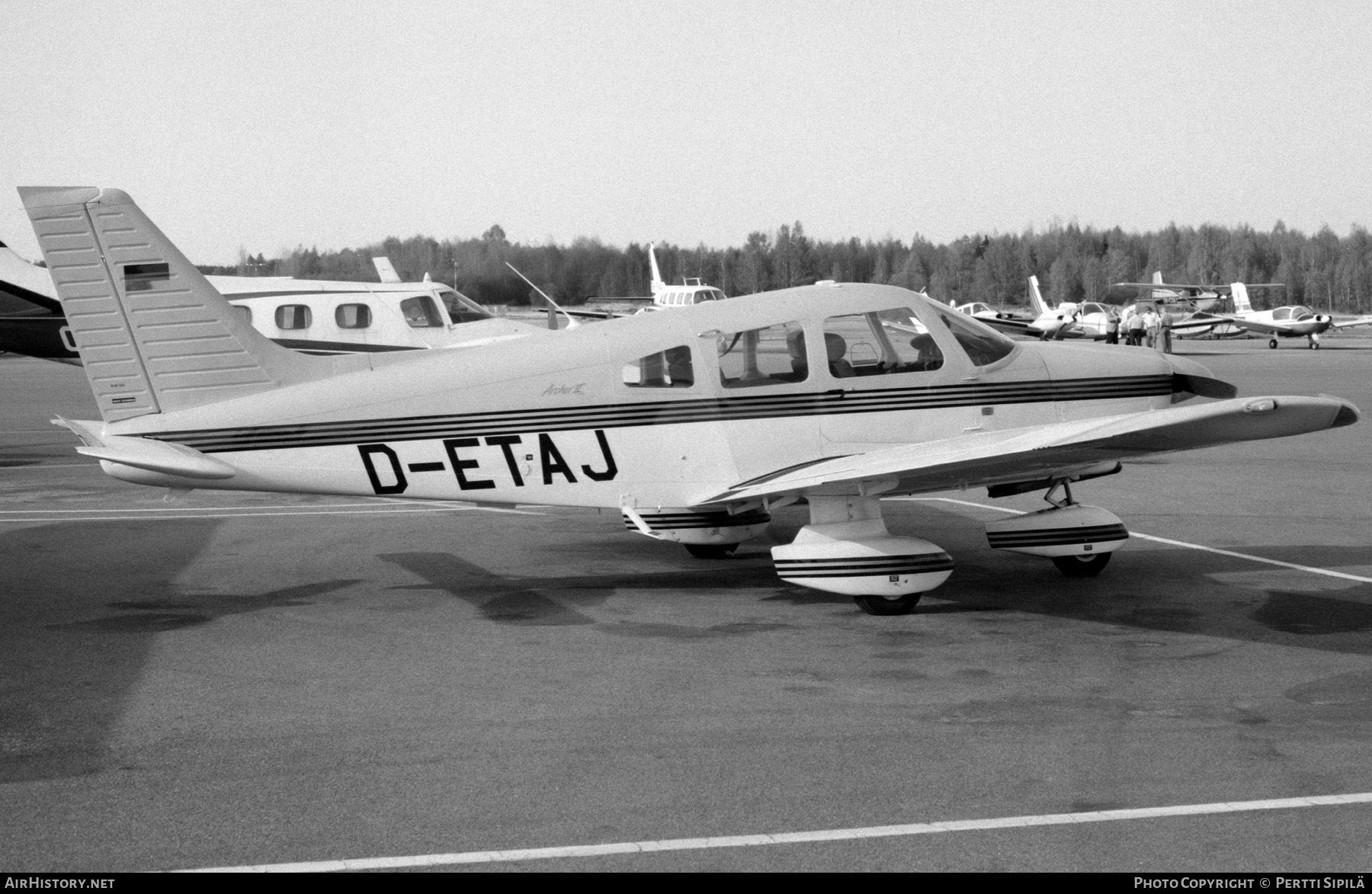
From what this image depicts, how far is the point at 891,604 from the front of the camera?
859 cm

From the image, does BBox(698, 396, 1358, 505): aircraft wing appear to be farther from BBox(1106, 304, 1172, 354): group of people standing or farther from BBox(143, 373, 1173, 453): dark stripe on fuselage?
BBox(1106, 304, 1172, 354): group of people standing

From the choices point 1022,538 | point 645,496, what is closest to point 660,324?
point 645,496

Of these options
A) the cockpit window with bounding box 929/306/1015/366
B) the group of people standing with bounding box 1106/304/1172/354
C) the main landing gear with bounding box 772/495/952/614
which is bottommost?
the group of people standing with bounding box 1106/304/1172/354

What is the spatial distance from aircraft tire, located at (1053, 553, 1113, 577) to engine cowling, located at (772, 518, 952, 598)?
1565mm

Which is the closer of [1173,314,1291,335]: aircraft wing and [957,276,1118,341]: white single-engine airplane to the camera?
[957,276,1118,341]: white single-engine airplane

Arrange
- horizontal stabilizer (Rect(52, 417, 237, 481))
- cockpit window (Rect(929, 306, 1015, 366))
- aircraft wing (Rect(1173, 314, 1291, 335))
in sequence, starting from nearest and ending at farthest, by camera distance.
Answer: horizontal stabilizer (Rect(52, 417, 237, 481)) < cockpit window (Rect(929, 306, 1015, 366)) < aircraft wing (Rect(1173, 314, 1291, 335))

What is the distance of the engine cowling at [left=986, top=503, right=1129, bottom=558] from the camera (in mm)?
9656

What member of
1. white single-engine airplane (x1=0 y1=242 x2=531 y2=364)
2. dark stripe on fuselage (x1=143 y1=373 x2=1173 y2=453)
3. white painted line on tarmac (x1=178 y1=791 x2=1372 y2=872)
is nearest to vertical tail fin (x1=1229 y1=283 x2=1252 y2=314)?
white single-engine airplane (x1=0 y1=242 x2=531 y2=364)

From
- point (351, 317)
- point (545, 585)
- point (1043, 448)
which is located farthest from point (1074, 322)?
point (1043, 448)

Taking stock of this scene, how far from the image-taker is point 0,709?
21.6ft

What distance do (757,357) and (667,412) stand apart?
76 centimetres

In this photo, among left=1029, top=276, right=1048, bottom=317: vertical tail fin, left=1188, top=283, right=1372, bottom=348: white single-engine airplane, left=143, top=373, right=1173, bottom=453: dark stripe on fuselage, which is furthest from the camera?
left=1029, top=276, right=1048, bottom=317: vertical tail fin

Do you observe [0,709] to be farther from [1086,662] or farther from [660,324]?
[1086,662]

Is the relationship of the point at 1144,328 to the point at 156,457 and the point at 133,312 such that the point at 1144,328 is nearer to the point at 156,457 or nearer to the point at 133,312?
the point at 133,312
